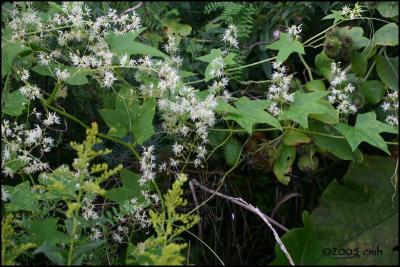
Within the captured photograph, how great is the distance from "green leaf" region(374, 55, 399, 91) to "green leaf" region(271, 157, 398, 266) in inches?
10.2

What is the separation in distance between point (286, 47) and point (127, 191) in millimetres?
578

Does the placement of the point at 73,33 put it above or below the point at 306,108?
above

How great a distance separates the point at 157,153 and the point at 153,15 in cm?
65

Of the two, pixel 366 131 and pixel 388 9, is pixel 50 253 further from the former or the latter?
pixel 388 9

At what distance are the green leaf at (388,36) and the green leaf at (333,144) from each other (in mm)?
291

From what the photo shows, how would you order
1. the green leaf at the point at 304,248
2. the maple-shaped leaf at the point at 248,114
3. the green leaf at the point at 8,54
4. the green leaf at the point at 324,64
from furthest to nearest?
the green leaf at the point at 324,64 → the maple-shaped leaf at the point at 248,114 → the green leaf at the point at 8,54 → the green leaf at the point at 304,248

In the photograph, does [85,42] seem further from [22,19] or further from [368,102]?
[368,102]

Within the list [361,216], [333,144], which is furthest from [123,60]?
[361,216]

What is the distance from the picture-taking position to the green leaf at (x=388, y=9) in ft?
5.47

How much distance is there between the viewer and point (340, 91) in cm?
153

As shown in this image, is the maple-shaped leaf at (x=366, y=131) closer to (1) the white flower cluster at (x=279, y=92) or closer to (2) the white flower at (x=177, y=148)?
(1) the white flower cluster at (x=279, y=92)

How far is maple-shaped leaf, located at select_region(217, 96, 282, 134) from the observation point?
1404mm

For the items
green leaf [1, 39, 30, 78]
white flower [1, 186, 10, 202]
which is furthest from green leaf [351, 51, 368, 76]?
white flower [1, 186, 10, 202]

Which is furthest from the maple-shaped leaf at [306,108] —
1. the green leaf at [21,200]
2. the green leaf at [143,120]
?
the green leaf at [21,200]
